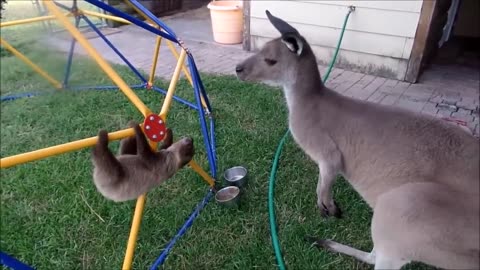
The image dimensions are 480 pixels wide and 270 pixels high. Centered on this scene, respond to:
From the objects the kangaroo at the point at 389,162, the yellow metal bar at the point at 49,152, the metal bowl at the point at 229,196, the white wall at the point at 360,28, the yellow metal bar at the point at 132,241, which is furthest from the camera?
the white wall at the point at 360,28

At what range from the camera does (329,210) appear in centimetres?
282

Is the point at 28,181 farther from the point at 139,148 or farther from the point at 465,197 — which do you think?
the point at 465,197

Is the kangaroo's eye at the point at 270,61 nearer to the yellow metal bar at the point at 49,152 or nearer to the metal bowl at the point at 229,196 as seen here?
the metal bowl at the point at 229,196

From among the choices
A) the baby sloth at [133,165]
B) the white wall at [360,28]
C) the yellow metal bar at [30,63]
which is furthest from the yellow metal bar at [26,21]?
the white wall at [360,28]

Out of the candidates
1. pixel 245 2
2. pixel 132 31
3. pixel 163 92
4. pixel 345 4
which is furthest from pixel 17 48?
pixel 132 31

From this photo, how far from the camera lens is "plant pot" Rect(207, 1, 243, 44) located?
7.09m

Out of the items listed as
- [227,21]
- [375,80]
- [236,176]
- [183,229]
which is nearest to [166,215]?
[183,229]

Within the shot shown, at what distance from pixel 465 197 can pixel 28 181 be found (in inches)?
122

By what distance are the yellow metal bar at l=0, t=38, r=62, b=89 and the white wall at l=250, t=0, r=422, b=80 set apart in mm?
5066

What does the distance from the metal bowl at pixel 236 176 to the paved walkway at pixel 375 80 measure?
1.69m

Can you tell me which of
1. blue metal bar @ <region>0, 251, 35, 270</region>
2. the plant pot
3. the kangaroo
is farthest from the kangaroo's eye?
the plant pot

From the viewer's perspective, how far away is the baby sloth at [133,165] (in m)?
1.86

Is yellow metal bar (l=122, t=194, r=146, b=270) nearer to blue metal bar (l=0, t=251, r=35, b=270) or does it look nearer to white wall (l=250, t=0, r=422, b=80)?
blue metal bar (l=0, t=251, r=35, b=270)

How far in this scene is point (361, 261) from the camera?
2.61 meters
